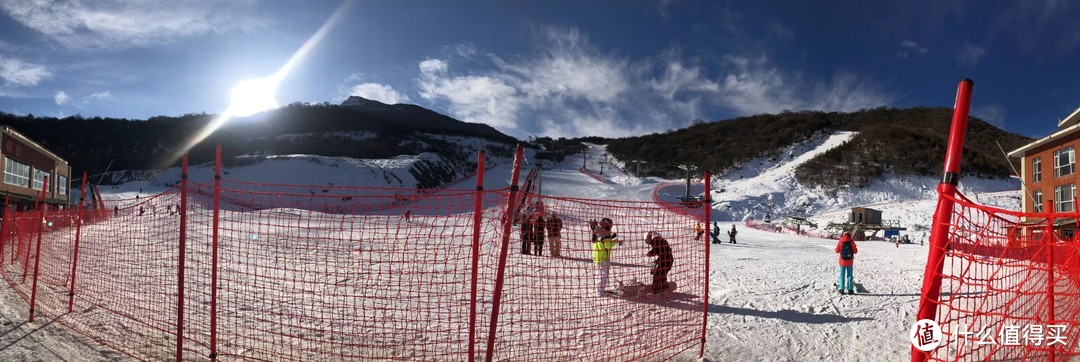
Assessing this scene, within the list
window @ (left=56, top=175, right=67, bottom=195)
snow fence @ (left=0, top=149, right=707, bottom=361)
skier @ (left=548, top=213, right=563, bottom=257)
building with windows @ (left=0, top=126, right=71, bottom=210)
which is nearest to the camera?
snow fence @ (left=0, top=149, right=707, bottom=361)

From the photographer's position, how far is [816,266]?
1253cm

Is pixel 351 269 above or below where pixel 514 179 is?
below

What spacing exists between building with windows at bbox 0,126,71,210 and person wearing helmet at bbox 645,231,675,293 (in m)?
32.9

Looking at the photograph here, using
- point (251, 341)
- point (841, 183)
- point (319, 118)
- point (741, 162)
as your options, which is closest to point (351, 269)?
point (251, 341)

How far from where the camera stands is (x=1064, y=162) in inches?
934

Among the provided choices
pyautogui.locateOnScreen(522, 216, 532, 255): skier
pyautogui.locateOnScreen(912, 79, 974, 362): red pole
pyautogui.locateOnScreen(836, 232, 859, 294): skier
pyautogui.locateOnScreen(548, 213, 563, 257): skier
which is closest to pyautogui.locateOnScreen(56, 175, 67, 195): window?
pyautogui.locateOnScreen(522, 216, 532, 255): skier

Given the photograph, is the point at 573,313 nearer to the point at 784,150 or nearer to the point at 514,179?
the point at 514,179

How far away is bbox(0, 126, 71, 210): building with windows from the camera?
29547 millimetres

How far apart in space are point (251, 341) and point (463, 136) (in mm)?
99374

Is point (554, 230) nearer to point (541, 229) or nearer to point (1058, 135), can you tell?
point (541, 229)

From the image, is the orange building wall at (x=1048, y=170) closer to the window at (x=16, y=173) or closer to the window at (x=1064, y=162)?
the window at (x=1064, y=162)

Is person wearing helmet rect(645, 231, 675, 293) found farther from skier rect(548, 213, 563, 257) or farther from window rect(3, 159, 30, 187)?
window rect(3, 159, 30, 187)

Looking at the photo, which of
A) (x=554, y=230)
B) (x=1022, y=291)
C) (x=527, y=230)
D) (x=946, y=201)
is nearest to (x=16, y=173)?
(x=554, y=230)

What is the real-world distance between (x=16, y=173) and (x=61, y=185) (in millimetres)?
10772
